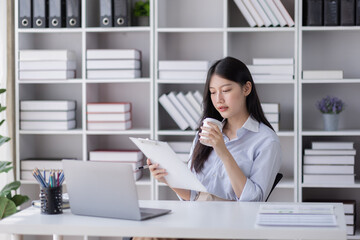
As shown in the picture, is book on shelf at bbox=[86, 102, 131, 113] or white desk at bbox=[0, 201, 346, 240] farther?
book on shelf at bbox=[86, 102, 131, 113]

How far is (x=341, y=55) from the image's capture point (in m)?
4.04

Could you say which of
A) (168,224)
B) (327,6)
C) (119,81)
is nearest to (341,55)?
(327,6)

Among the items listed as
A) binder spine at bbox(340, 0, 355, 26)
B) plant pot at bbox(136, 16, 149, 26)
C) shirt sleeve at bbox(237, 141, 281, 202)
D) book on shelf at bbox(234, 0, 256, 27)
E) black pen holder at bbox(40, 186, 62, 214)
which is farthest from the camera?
plant pot at bbox(136, 16, 149, 26)

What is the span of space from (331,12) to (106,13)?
1.46 meters

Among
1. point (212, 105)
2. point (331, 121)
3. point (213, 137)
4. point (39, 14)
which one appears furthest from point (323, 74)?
point (39, 14)

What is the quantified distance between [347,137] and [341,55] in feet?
1.88

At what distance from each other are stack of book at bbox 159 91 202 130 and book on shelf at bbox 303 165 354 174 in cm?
79

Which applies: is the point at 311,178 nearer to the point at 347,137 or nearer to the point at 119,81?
the point at 347,137

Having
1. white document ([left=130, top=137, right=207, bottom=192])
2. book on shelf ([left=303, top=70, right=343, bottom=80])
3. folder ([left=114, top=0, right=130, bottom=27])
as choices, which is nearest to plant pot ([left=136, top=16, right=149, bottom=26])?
folder ([left=114, top=0, right=130, bottom=27])

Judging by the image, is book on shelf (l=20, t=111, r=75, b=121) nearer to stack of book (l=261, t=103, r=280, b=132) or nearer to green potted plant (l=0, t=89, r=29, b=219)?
green potted plant (l=0, t=89, r=29, b=219)

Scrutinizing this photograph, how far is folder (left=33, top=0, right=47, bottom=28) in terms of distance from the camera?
393 centimetres

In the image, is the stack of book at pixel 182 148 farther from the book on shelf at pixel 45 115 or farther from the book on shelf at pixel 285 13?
the book on shelf at pixel 285 13

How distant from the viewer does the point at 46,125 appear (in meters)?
3.99

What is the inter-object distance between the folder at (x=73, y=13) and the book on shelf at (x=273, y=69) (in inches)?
46.7
